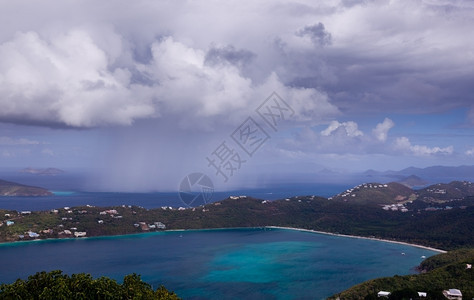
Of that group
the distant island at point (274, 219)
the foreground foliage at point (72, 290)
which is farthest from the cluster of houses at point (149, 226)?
the foreground foliage at point (72, 290)

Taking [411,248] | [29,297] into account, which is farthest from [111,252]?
[411,248]

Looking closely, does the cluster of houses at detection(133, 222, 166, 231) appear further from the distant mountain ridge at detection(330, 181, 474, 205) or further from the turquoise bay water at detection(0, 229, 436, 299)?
the distant mountain ridge at detection(330, 181, 474, 205)

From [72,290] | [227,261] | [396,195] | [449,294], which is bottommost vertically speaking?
[227,261]

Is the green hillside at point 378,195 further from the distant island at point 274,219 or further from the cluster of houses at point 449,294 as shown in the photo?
the cluster of houses at point 449,294

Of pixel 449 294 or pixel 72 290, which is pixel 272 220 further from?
pixel 72 290

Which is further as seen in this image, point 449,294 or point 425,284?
point 425,284

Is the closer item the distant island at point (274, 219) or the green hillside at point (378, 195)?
the distant island at point (274, 219)

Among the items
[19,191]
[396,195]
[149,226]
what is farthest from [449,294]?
[19,191]
